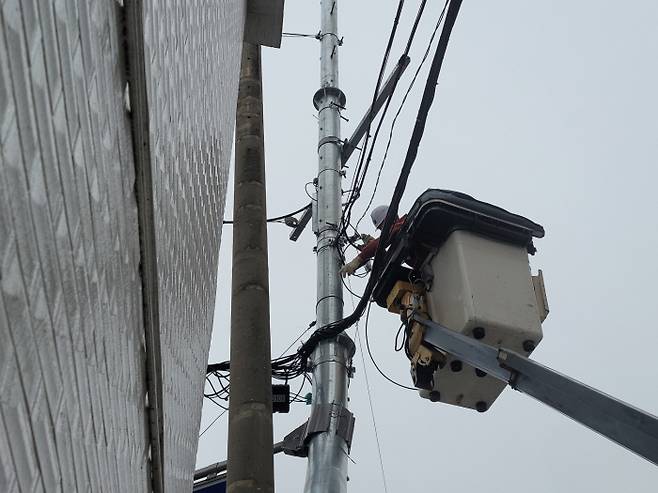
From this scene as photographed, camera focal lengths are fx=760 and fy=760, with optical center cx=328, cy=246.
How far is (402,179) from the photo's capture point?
4.59 meters

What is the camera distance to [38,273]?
1498mm

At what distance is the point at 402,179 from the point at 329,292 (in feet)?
5.37

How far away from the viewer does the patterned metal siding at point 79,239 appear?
1383 millimetres

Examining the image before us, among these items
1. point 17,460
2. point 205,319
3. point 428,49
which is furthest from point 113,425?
point 428,49

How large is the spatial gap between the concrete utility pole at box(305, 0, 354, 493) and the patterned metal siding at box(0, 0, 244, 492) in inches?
66.4

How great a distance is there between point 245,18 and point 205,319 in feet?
11.5

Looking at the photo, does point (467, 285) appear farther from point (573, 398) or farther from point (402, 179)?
point (573, 398)

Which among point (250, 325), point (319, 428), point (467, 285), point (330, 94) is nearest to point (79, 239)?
Answer: point (250, 325)

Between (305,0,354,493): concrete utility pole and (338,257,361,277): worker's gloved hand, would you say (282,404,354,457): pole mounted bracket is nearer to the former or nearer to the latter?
(305,0,354,493): concrete utility pole

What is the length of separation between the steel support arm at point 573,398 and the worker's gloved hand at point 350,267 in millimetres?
2043

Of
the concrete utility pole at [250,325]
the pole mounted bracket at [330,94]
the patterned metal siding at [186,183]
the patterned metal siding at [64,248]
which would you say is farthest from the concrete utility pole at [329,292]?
the patterned metal siding at [64,248]

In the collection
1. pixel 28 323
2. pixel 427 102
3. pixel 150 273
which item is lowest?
pixel 28 323

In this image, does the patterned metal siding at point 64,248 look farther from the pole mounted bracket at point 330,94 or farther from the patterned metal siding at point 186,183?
the pole mounted bracket at point 330,94

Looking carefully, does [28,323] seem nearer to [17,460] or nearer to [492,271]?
[17,460]
